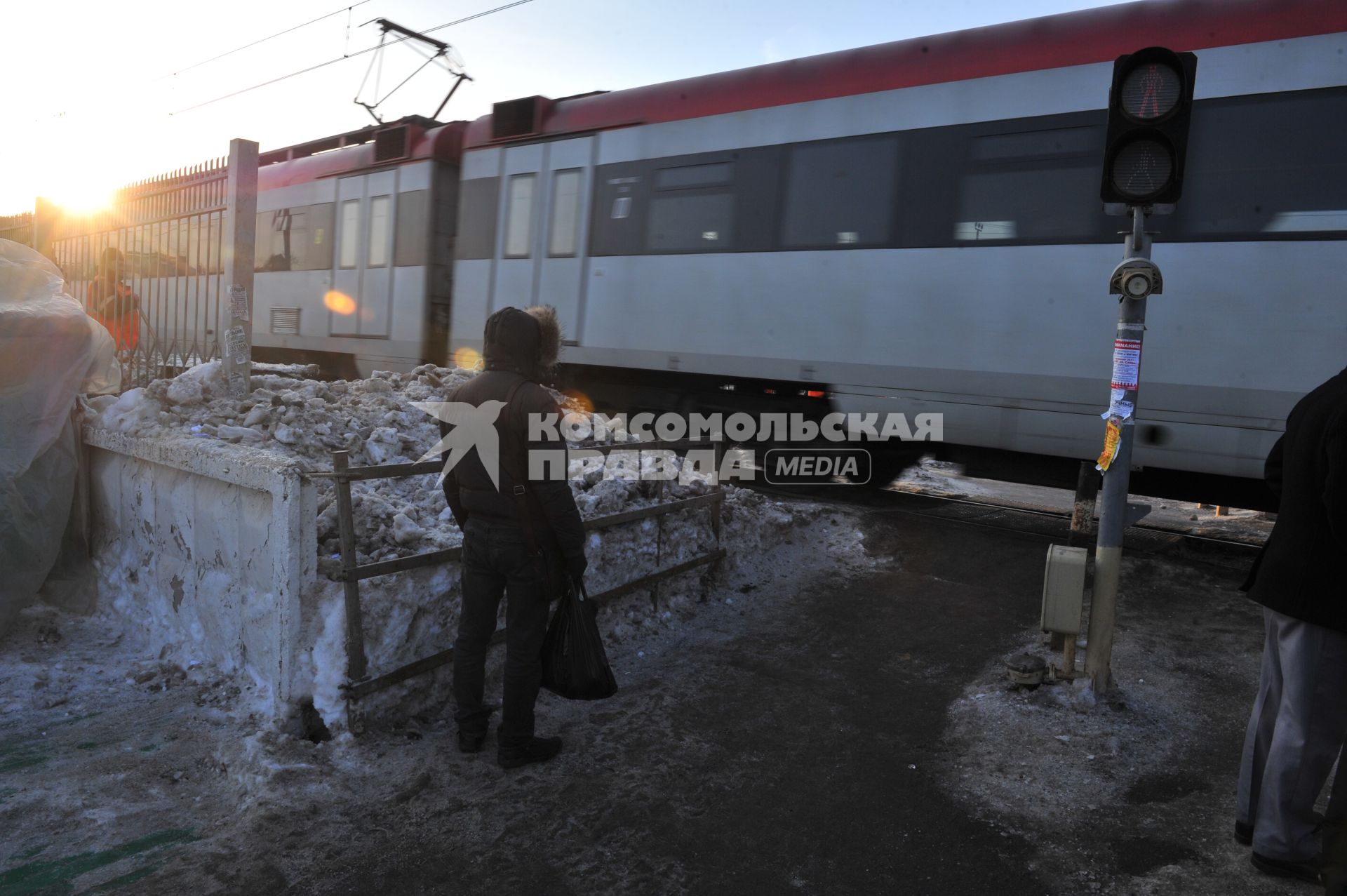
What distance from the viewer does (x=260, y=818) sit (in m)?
3.12

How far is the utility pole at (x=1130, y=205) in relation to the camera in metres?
3.90

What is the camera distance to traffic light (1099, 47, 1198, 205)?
389 cm

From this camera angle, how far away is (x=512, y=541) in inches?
136

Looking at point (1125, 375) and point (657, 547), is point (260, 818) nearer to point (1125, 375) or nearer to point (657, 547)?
point (657, 547)

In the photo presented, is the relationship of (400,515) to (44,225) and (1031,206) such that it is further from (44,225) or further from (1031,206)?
(44,225)

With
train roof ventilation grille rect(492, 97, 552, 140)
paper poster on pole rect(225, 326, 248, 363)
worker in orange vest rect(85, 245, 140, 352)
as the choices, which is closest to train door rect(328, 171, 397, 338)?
train roof ventilation grille rect(492, 97, 552, 140)

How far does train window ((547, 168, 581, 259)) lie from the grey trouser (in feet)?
24.1

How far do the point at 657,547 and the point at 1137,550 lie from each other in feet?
12.2

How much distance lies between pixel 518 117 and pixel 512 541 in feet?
24.5

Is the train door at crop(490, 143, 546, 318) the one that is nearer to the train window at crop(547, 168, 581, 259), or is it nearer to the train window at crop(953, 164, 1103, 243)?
the train window at crop(547, 168, 581, 259)

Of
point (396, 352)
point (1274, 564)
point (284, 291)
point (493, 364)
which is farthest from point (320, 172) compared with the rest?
point (1274, 564)

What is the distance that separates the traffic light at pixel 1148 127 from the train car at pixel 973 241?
2.19m

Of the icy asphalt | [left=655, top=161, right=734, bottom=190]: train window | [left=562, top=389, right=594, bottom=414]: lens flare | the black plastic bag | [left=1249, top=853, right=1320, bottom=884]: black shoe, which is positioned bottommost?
the icy asphalt

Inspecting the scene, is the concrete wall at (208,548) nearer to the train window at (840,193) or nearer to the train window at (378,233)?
the train window at (840,193)
